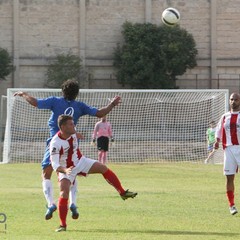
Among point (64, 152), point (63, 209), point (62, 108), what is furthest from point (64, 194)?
point (62, 108)

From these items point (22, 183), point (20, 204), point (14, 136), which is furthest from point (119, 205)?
point (14, 136)

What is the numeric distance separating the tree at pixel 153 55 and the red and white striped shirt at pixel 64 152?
151 ft

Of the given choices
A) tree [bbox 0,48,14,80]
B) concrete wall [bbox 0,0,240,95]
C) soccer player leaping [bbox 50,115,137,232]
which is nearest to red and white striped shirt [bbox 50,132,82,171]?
soccer player leaping [bbox 50,115,137,232]

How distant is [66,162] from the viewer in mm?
13062

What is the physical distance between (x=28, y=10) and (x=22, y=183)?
3921 cm

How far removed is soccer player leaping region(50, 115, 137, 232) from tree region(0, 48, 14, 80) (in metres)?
45.2

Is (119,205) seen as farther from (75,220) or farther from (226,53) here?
(226,53)

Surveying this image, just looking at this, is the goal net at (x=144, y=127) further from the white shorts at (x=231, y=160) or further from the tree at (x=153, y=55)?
the tree at (x=153, y=55)

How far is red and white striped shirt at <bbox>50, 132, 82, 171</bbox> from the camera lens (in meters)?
12.9

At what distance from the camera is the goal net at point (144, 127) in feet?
117

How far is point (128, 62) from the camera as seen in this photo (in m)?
59.6

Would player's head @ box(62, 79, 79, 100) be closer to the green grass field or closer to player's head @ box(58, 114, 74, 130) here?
player's head @ box(58, 114, 74, 130)

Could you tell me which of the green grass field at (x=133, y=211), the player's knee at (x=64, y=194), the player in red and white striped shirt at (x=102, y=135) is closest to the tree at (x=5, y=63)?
the player in red and white striped shirt at (x=102, y=135)

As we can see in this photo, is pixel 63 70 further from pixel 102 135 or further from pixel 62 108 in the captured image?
pixel 62 108
